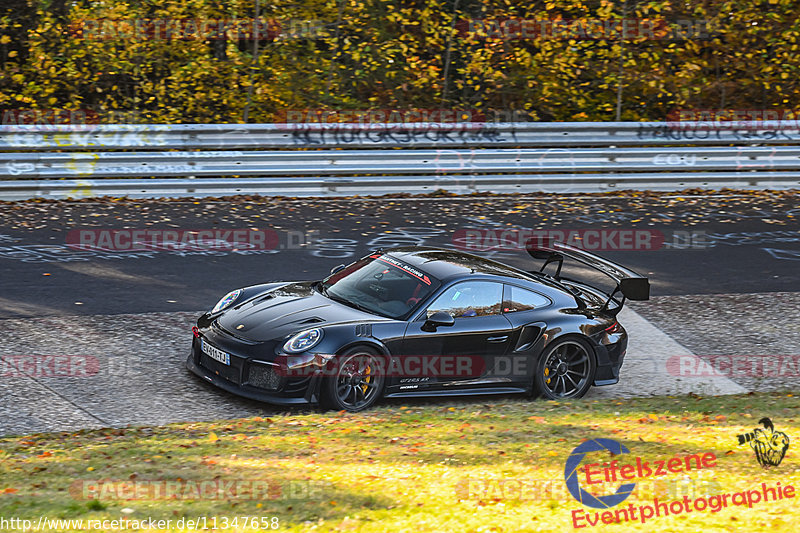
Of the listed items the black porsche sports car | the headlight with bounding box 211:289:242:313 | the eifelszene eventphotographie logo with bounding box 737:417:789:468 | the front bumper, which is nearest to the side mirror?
the black porsche sports car

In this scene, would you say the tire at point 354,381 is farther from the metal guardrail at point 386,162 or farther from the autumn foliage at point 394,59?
the autumn foliage at point 394,59

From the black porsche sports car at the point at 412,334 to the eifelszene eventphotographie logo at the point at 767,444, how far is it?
7.14 feet

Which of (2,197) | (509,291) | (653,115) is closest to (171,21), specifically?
(2,197)

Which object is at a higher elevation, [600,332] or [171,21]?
[171,21]

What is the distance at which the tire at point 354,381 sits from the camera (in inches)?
306

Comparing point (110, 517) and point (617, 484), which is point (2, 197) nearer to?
point (110, 517)

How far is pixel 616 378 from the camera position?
8.88 meters

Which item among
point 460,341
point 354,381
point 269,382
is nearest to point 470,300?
point 460,341

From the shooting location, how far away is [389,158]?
15.1m

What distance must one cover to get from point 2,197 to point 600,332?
908 centimetres

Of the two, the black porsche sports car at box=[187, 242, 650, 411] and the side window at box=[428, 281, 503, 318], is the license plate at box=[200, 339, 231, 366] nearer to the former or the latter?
the black porsche sports car at box=[187, 242, 650, 411]

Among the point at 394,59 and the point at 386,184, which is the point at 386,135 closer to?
the point at 386,184

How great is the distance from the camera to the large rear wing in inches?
334

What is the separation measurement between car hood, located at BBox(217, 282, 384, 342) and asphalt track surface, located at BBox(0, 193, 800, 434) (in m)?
0.61
